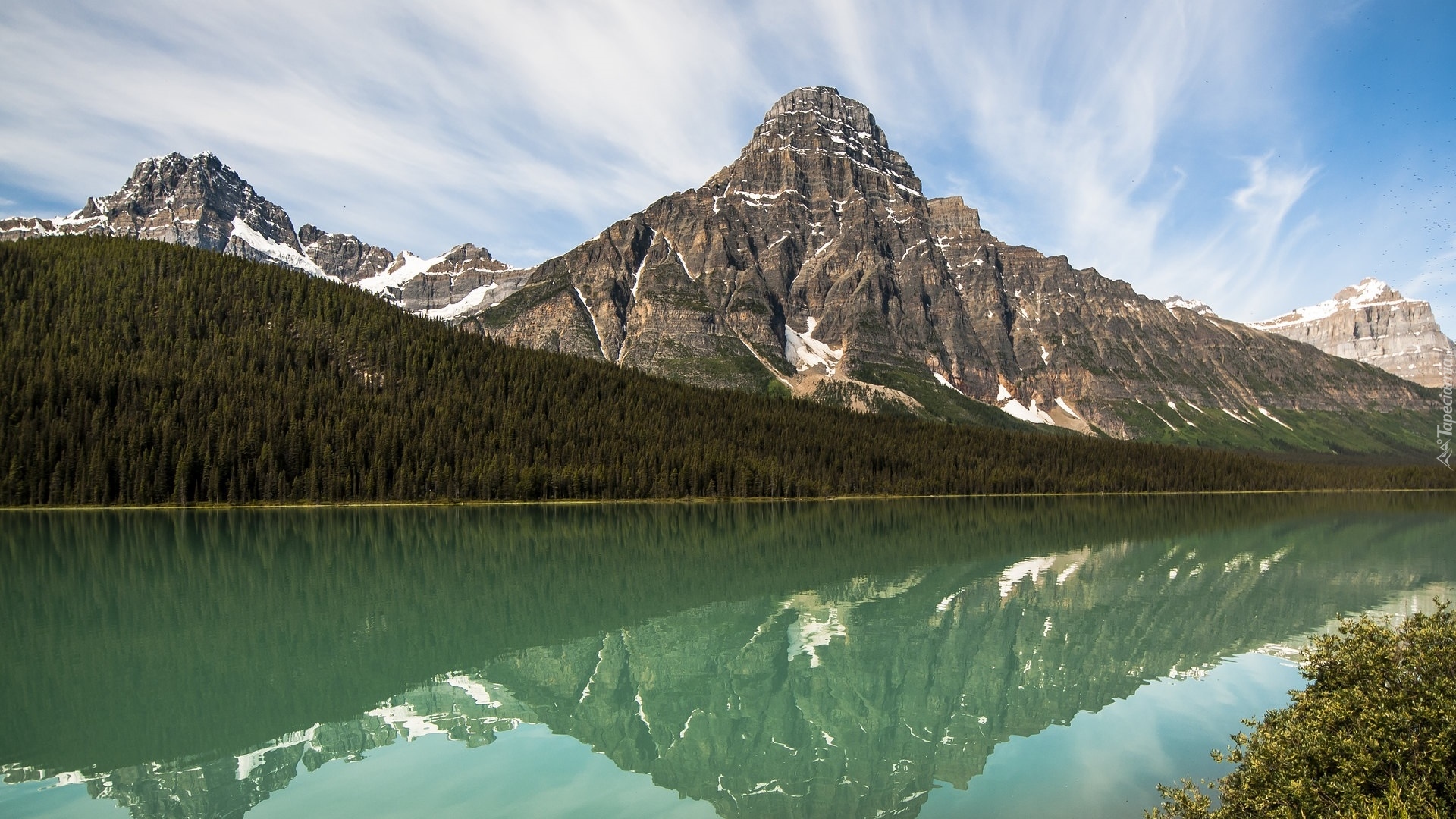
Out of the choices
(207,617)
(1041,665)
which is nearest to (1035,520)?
(1041,665)

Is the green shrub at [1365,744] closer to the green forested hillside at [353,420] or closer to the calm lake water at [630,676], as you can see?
the calm lake water at [630,676]

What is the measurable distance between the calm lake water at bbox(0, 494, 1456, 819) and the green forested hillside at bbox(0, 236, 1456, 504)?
48.9 m

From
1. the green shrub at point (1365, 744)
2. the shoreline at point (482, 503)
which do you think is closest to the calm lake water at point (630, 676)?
the green shrub at point (1365, 744)

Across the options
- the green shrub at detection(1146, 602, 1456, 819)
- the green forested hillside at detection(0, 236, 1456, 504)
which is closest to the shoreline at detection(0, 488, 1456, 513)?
the green forested hillside at detection(0, 236, 1456, 504)

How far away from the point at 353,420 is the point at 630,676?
101715 mm

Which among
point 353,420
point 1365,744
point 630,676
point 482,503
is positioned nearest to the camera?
point 1365,744

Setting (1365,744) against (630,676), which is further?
(630,676)

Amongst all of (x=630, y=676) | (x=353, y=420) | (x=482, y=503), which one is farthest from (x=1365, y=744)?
(x=353, y=420)

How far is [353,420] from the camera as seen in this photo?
4498 inches

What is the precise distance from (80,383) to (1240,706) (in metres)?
128

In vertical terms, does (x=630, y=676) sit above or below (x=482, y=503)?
below

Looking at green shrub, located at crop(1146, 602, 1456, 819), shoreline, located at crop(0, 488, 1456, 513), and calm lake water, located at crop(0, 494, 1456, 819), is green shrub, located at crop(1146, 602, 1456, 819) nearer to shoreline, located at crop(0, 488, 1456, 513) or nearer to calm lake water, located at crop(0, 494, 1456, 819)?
calm lake water, located at crop(0, 494, 1456, 819)

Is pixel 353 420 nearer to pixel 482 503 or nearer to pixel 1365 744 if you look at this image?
pixel 482 503

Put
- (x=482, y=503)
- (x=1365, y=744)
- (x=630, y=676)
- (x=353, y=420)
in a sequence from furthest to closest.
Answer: (x=353, y=420)
(x=482, y=503)
(x=630, y=676)
(x=1365, y=744)
